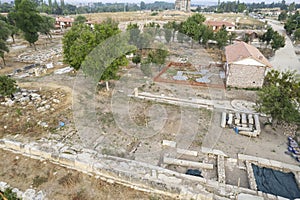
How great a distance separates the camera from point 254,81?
2194cm

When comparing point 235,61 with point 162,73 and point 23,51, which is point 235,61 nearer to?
point 162,73

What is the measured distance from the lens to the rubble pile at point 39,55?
3109cm

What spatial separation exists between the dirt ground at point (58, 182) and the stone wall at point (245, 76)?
16.0 meters

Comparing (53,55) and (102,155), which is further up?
(53,55)

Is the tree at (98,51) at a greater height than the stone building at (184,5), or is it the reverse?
the stone building at (184,5)

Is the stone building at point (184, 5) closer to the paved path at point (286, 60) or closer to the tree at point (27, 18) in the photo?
the paved path at point (286, 60)

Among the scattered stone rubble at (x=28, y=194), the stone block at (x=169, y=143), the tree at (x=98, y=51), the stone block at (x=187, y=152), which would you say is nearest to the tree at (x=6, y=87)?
the tree at (x=98, y=51)

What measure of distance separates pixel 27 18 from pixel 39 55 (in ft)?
18.3

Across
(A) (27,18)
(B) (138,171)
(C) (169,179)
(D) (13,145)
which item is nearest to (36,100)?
(D) (13,145)

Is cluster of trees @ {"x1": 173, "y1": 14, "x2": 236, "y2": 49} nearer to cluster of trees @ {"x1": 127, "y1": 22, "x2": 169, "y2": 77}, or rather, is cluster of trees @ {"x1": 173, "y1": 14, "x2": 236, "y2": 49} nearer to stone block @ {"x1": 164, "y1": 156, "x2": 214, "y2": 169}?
cluster of trees @ {"x1": 127, "y1": 22, "x2": 169, "y2": 77}

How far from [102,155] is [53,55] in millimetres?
27014

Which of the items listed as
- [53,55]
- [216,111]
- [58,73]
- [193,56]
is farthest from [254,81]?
[53,55]

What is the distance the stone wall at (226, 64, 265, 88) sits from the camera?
2148 cm

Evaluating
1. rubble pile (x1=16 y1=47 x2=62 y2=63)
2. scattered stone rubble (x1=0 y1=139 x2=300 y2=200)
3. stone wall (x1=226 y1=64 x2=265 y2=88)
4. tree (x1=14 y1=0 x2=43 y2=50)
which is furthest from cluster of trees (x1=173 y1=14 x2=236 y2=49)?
scattered stone rubble (x1=0 y1=139 x2=300 y2=200)
